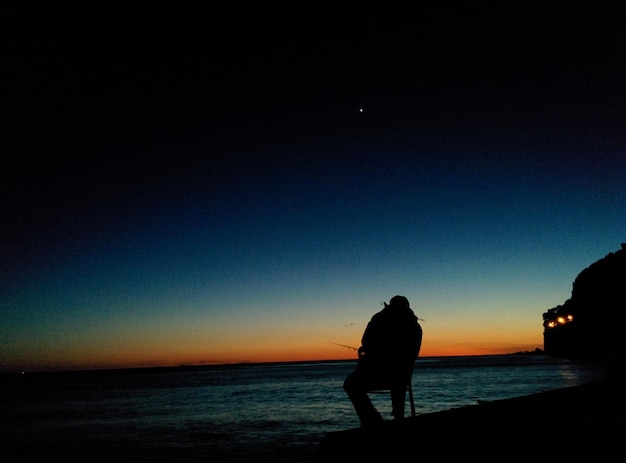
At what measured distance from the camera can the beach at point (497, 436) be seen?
4445 millimetres

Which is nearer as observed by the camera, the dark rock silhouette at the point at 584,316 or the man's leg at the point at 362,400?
the man's leg at the point at 362,400

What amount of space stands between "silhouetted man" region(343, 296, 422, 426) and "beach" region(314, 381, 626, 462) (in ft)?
1.15

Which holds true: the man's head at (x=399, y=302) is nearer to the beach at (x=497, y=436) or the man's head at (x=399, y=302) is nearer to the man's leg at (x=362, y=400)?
the man's leg at (x=362, y=400)

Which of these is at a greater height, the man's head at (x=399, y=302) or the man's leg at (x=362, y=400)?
the man's head at (x=399, y=302)

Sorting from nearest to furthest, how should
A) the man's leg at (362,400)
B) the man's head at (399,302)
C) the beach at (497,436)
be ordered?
1. the beach at (497,436)
2. the man's leg at (362,400)
3. the man's head at (399,302)

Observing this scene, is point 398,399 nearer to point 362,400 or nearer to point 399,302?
point 362,400

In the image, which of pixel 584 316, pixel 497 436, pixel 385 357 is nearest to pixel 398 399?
pixel 385 357

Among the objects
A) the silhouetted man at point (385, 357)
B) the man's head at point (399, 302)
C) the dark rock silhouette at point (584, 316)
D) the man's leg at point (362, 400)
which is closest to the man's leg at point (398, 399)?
the silhouetted man at point (385, 357)

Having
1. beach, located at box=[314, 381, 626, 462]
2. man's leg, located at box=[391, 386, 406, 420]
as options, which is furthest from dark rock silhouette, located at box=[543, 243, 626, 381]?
man's leg, located at box=[391, 386, 406, 420]

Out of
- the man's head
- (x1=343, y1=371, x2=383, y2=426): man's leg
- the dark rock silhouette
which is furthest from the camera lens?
the dark rock silhouette

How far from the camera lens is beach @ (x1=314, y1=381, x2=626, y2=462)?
4.45m

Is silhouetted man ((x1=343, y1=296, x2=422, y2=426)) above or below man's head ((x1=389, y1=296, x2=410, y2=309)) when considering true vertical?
below

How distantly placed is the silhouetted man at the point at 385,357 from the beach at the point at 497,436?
349 mm

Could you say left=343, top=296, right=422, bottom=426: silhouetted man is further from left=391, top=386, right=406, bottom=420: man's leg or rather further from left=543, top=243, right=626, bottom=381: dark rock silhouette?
left=543, top=243, right=626, bottom=381: dark rock silhouette
